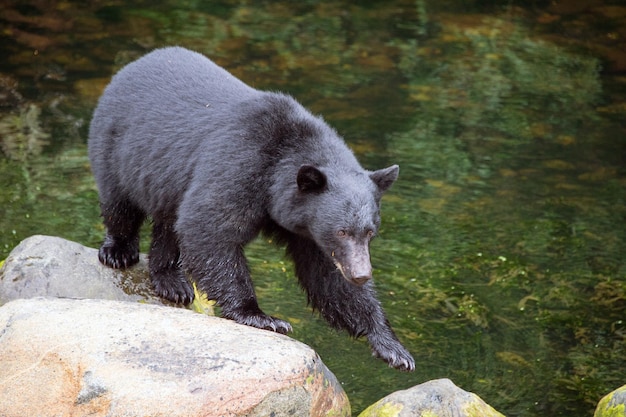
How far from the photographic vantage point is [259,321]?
5.71 metres

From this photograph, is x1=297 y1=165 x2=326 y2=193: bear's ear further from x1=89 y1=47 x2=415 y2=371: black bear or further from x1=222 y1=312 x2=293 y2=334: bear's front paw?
x1=222 y1=312 x2=293 y2=334: bear's front paw

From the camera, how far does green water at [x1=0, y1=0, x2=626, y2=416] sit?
24.8 feet

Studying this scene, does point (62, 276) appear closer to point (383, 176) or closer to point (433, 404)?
point (383, 176)

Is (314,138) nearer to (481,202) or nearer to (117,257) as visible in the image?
(117,257)

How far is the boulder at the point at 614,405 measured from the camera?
5699mm

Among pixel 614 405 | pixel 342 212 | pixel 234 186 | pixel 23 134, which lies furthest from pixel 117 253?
pixel 23 134

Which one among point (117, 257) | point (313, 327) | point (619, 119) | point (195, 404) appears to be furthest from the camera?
point (619, 119)

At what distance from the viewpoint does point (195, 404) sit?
4680mm

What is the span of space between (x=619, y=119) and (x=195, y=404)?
970 centimetres

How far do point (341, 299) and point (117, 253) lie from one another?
5.93 feet

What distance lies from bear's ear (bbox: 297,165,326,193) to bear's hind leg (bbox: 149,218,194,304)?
1.48 metres

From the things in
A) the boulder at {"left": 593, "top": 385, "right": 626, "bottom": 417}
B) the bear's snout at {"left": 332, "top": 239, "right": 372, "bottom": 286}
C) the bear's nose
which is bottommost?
the boulder at {"left": 593, "top": 385, "right": 626, "bottom": 417}

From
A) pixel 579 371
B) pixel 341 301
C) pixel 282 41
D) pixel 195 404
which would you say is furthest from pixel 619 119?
pixel 195 404

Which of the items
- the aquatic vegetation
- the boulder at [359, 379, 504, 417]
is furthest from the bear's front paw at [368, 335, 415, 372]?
the aquatic vegetation
